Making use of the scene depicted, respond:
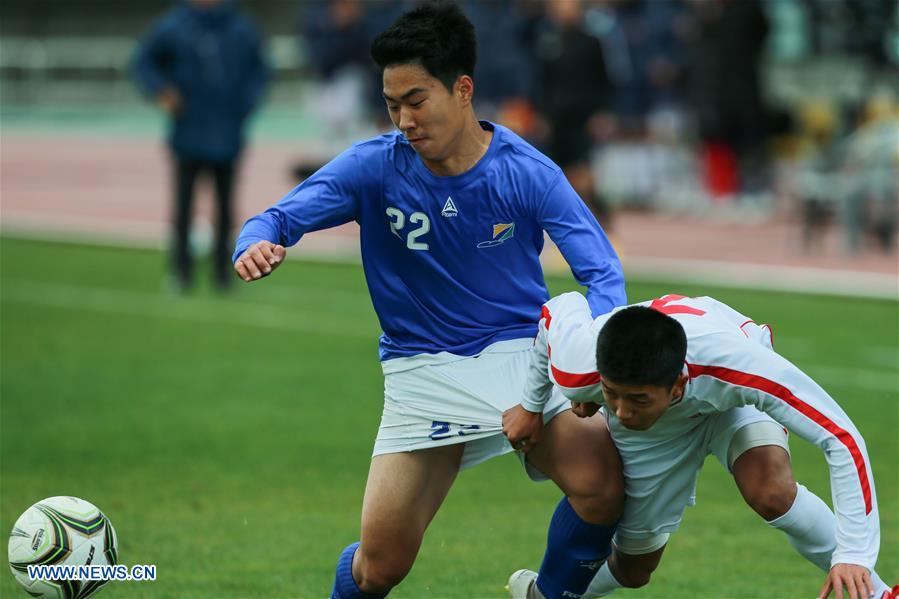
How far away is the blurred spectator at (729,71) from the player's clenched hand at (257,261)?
13448 mm

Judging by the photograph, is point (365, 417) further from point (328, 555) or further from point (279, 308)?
point (279, 308)

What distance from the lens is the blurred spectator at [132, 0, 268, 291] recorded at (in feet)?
44.7

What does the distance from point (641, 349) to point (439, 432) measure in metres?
0.91

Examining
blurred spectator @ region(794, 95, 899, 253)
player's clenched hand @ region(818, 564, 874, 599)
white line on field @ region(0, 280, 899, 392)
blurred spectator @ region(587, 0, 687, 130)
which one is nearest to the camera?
player's clenched hand @ region(818, 564, 874, 599)

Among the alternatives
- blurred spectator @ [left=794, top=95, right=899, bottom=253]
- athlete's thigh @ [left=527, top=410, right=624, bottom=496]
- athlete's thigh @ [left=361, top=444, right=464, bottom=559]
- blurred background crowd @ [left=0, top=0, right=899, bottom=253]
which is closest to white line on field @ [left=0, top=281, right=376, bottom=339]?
blurred background crowd @ [left=0, top=0, right=899, bottom=253]

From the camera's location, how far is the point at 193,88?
13.7 metres

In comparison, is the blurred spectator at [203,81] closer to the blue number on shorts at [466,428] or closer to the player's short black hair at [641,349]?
the blue number on shorts at [466,428]

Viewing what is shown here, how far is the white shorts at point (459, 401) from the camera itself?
16.7 ft

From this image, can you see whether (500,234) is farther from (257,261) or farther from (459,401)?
(257,261)

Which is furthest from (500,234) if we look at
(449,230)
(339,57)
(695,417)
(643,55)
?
(339,57)

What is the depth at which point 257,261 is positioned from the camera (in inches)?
189

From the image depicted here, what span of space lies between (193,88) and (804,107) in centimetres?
971

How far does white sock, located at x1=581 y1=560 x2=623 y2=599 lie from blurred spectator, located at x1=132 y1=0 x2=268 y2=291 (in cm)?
876

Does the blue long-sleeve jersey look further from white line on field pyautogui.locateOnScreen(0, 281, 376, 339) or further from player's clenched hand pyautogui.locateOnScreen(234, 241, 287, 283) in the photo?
white line on field pyautogui.locateOnScreen(0, 281, 376, 339)
